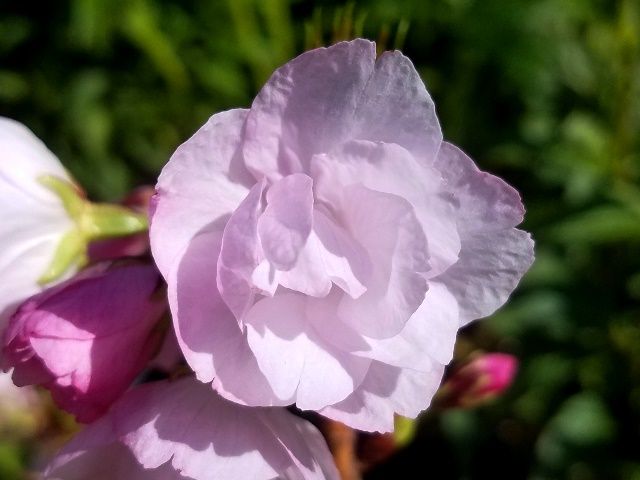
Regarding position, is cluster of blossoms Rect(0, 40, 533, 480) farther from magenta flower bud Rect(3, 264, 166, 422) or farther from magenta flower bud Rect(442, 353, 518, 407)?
magenta flower bud Rect(442, 353, 518, 407)

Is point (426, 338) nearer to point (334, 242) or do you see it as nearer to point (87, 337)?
point (334, 242)

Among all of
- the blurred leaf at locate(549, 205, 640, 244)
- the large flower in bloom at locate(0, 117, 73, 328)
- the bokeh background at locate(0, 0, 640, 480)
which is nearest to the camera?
the large flower in bloom at locate(0, 117, 73, 328)

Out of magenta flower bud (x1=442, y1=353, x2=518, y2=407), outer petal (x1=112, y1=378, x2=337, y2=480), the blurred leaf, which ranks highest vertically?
outer petal (x1=112, y1=378, x2=337, y2=480)

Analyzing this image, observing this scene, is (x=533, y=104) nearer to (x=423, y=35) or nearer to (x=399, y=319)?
(x=423, y=35)

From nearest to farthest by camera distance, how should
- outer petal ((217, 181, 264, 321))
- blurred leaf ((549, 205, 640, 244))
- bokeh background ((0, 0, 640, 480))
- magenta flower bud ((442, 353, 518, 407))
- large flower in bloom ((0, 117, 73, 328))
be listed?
outer petal ((217, 181, 264, 321))
large flower in bloom ((0, 117, 73, 328))
magenta flower bud ((442, 353, 518, 407))
blurred leaf ((549, 205, 640, 244))
bokeh background ((0, 0, 640, 480))

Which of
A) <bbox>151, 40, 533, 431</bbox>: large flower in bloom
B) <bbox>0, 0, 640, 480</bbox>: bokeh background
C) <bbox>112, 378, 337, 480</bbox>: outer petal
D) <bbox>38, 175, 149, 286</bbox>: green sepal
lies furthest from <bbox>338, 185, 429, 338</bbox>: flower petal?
<bbox>0, 0, 640, 480</bbox>: bokeh background
